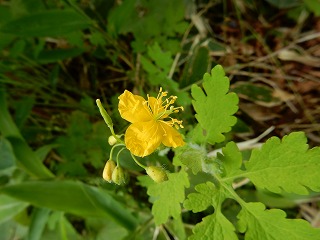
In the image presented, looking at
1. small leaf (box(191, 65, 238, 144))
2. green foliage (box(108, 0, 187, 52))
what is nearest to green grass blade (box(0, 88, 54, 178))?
green foliage (box(108, 0, 187, 52))

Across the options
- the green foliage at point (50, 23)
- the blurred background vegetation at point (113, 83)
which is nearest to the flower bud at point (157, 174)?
the blurred background vegetation at point (113, 83)

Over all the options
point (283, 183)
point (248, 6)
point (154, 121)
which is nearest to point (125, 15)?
point (248, 6)

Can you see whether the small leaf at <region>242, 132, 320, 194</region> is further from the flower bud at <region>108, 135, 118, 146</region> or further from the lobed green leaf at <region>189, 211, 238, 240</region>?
the flower bud at <region>108, 135, 118, 146</region>

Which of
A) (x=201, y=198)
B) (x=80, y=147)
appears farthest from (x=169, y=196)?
(x=80, y=147)

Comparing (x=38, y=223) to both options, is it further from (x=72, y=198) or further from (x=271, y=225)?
→ (x=271, y=225)

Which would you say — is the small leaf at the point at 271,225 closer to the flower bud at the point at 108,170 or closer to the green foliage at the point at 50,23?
the flower bud at the point at 108,170

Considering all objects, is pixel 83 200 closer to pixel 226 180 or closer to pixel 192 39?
pixel 226 180
